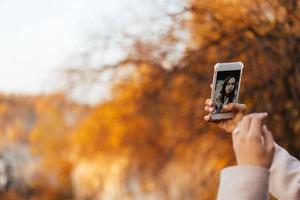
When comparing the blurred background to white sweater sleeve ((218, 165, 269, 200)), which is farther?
the blurred background

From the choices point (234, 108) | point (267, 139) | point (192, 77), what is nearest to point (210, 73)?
point (192, 77)

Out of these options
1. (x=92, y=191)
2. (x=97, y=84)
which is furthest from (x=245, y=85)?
(x=92, y=191)

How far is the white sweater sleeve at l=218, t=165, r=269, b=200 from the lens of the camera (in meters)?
0.93

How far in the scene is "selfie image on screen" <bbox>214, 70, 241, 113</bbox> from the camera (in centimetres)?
139

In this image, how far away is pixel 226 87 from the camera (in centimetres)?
145

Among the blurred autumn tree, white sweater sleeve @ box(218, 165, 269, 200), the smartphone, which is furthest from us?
the blurred autumn tree

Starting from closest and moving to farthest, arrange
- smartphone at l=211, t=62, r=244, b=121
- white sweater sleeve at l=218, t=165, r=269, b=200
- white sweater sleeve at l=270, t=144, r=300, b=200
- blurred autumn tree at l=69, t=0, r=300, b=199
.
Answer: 1. white sweater sleeve at l=218, t=165, r=269, b=200
2. white sweater sleeve at l=270, t=144, r=300, b=200
3. smartphone at l=211, t=62, r=244, b=121
4. blurred autumn tree at l=69, t=0, r=300, b=199

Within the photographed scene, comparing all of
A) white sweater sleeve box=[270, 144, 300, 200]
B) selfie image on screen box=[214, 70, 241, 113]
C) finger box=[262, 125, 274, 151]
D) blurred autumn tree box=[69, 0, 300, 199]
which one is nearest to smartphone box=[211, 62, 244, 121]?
selfie image on screen box=[214, 70, 241, 113]

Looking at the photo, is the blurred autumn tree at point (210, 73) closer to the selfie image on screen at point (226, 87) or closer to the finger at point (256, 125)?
the selfie image on screen at point (226, 87)

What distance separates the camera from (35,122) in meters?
34.9

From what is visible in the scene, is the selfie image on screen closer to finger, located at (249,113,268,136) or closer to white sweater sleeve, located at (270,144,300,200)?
white sweater sleeve, located at (270,144,300,200)

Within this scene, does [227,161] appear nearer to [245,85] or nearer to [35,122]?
[245,85]

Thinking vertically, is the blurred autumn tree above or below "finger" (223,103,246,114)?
below

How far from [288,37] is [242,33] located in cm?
60
